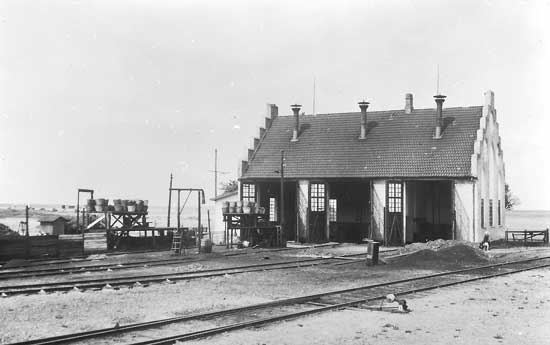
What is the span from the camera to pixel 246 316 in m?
12.4

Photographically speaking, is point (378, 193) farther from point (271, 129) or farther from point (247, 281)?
point (247, 281)

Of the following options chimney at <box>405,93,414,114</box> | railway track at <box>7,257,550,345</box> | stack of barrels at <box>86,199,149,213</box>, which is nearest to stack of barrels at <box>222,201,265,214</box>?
stack of barrels at <box>86,199,149,213</box>

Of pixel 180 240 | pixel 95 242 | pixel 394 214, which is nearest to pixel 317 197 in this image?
pixel 394 214

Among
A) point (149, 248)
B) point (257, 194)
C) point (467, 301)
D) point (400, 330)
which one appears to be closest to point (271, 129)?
point (257, 194)

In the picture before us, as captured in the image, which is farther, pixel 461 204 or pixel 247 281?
pixel 461 204

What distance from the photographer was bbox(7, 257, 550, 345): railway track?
10.3 meters

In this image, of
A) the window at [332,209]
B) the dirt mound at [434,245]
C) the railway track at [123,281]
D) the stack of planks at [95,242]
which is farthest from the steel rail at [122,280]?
the window at [332,209]

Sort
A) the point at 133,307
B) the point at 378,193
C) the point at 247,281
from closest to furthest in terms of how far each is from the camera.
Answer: the point at 133,307, the point at 247,281, the point at 378,193

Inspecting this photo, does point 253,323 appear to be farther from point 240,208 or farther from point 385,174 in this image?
point 385,174

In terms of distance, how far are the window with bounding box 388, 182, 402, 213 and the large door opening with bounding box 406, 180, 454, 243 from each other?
1.37 meters

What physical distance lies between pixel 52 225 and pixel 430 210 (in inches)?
1002

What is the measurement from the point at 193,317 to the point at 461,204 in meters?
25.8

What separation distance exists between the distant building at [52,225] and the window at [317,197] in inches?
700

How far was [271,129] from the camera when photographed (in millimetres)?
44438
